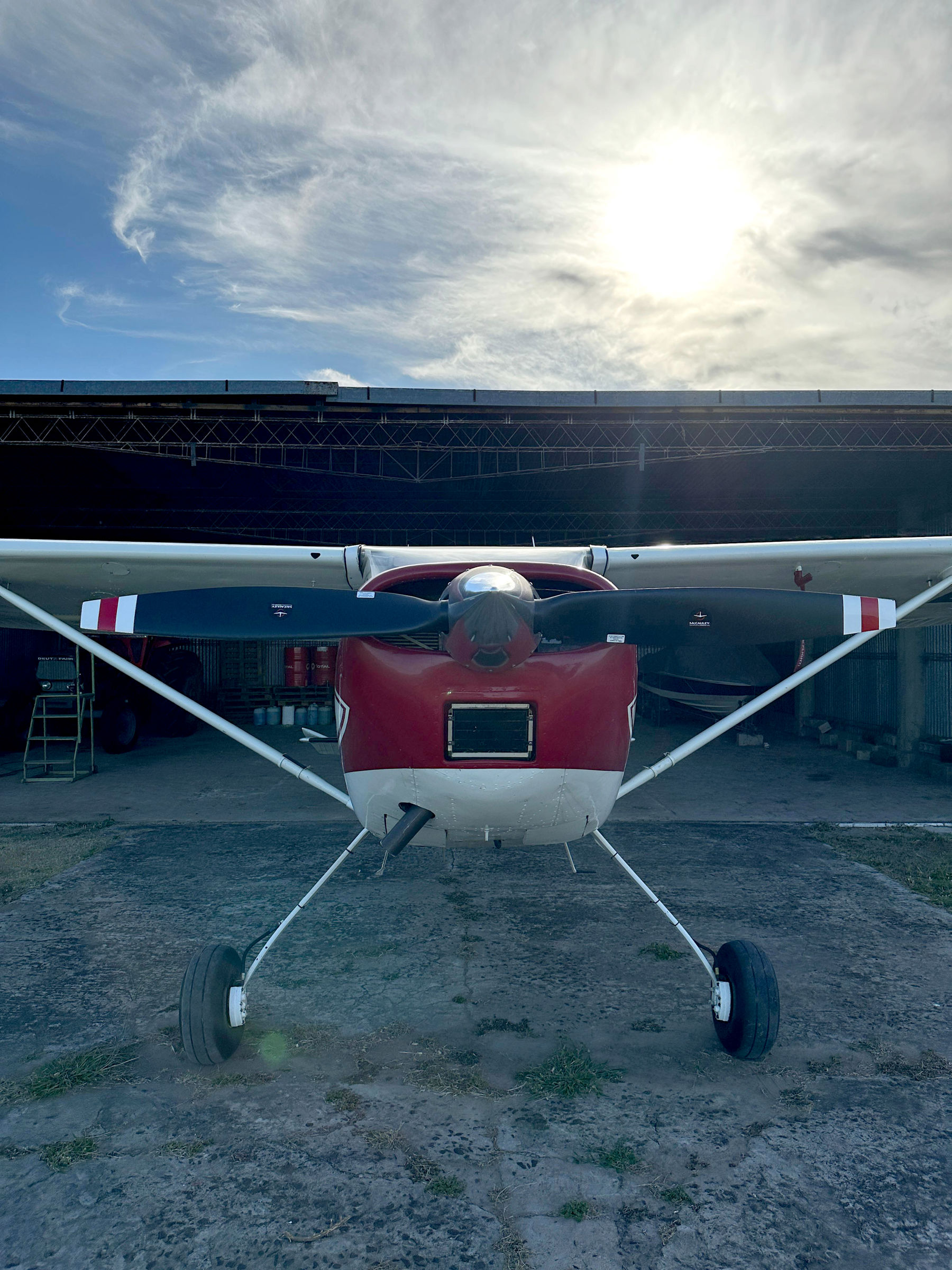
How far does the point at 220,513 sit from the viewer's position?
19594mm

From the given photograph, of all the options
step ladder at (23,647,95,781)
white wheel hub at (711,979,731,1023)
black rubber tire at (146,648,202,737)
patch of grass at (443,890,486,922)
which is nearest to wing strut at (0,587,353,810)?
patch of grass at (443,890,486,922)

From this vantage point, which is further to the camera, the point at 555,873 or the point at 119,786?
the point at 119,786

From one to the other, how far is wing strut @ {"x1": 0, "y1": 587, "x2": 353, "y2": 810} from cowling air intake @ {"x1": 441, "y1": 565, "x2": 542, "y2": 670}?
125 cm

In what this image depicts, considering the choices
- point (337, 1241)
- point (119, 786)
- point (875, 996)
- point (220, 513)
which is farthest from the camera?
point (220, 513)

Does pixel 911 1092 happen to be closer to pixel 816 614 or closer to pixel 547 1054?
pixel 547 1054

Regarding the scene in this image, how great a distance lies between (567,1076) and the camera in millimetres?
2928

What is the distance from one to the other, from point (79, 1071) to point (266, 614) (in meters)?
1.95

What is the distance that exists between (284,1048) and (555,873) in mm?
2944

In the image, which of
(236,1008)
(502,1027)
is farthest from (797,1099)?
(236,1008)

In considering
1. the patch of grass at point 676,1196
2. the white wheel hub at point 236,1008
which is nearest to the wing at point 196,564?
the white wheel hub at point 236,1008

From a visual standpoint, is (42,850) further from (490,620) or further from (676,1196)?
(676,1196)

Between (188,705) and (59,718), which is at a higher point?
(188,705)

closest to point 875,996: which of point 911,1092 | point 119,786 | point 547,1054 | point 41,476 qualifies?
point 911,1092

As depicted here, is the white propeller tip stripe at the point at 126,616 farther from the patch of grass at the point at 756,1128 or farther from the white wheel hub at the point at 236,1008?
the patch of grass at the point at 756,1128
